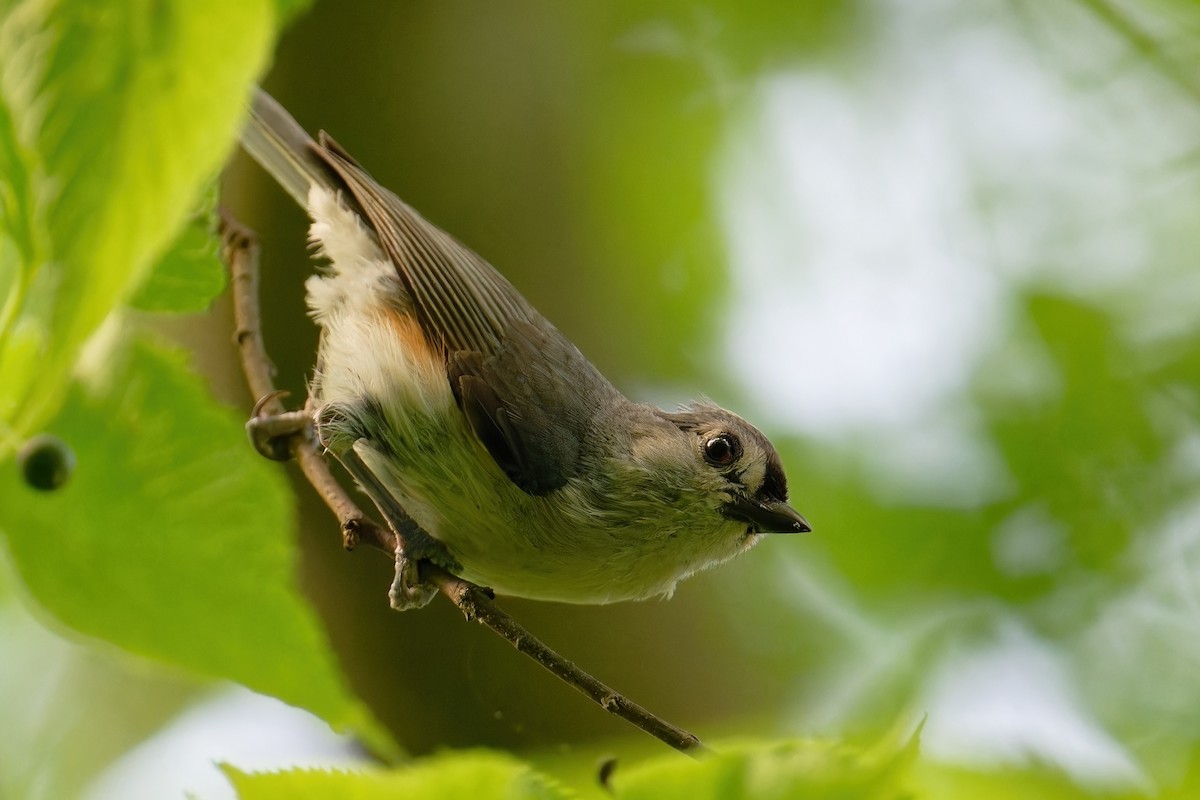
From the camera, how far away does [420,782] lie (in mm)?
580

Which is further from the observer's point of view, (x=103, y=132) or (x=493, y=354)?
(x=493, y=354)

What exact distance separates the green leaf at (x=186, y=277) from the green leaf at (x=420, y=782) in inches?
31.3

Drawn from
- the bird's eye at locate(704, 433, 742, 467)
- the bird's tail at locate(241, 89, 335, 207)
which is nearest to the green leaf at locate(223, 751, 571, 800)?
the bird's eye at locate(704, 433, 742, 467)

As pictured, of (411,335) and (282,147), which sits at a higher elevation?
(282,147)

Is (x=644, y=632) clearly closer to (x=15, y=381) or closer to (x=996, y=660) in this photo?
(x=996, y=660)

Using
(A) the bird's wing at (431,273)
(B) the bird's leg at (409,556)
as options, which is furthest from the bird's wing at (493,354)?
(B) the bird's leg at (409,556)

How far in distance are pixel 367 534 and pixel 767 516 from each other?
94cm

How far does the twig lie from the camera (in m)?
1.56

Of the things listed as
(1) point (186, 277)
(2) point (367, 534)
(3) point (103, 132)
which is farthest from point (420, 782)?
(2) point (367, 534)

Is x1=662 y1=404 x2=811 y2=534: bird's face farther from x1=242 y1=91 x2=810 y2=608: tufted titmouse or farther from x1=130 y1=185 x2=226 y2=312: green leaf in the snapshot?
x1=130 y1=185 x2=226 y2=312: green leaf

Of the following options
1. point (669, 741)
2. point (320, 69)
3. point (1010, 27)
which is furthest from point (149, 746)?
point (1010, 27)

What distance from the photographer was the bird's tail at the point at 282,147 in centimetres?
266

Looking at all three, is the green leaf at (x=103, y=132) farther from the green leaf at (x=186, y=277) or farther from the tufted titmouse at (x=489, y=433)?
the tufted titmouse at (x=489, y=433)

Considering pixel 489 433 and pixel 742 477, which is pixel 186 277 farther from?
pixel 742 477
